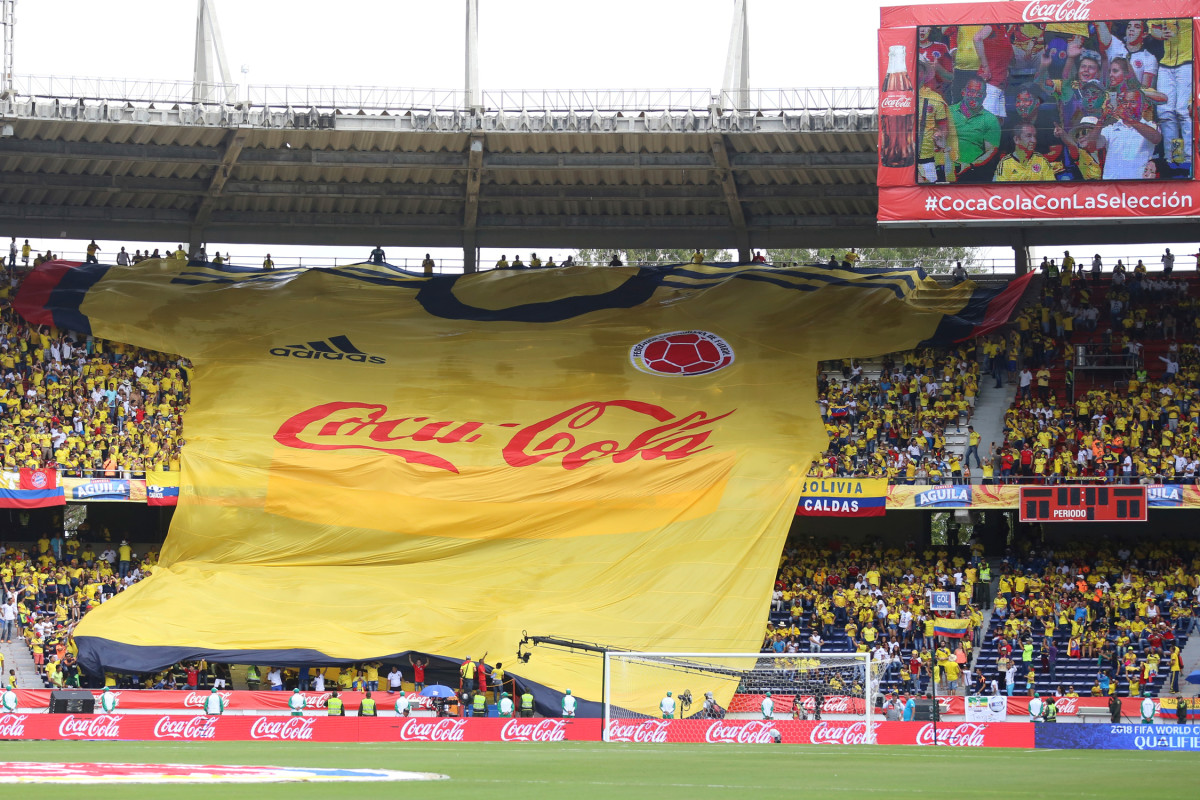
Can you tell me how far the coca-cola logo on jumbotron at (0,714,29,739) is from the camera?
949 inches

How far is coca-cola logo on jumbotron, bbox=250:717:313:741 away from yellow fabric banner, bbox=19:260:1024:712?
18.3 feet

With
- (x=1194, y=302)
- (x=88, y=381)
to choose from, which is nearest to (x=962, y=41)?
(x=1194, y=302)

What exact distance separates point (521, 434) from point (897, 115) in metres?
12.2

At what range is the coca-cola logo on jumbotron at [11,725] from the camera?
949 inches

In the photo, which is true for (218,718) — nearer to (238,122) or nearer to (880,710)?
(880,710)

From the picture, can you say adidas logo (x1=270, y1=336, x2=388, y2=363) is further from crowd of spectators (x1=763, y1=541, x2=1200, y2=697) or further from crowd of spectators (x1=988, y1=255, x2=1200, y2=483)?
crowd of spectators (x1=988, y1=255, x2=1200, y2=483)

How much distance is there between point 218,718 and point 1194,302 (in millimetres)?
28146

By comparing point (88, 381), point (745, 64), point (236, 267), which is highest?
point (745, 64)

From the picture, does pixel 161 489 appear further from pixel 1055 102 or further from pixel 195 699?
pixel 1055 102

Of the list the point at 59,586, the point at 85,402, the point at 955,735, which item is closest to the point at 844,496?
the point at 955,735

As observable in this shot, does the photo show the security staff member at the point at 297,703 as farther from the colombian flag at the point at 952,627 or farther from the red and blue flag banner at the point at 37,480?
the colombian flag at the point at 952,627

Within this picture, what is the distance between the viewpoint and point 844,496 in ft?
115

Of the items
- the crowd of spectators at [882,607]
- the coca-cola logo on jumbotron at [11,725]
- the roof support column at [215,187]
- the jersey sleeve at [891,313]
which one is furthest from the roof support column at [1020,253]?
the coca-cola logo on jumbotron at [11,725]

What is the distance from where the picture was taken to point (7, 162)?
3891cm
